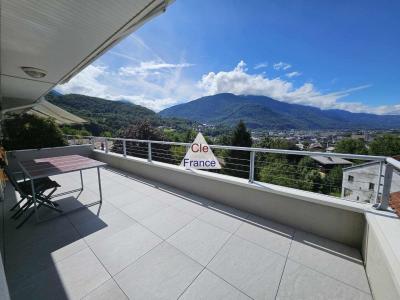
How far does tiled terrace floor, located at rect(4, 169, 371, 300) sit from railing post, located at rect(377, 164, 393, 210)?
58 cm

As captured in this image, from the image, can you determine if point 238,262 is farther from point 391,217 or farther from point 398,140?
point 398,140

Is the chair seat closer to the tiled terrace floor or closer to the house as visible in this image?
the tiled terrace floor

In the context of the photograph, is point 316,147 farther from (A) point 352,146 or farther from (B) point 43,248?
(B) point 43,248

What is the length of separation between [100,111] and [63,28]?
117 feet

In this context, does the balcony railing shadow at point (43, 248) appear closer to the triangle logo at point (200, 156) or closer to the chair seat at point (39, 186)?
the chair seat at point (39, 186)

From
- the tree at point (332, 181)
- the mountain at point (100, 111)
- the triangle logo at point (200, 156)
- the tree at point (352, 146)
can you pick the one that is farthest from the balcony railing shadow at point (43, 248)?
the tree at point (352, 146)

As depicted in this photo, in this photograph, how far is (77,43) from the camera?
2.62 meters

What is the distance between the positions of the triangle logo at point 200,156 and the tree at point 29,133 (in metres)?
6.10

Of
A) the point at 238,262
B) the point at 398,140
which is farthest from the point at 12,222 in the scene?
the point at 398,140

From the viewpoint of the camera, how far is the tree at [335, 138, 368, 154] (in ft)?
91.2

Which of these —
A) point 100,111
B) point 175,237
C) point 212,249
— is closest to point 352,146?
point 212,249

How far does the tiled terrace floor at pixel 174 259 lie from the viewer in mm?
1472

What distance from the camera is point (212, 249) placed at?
1964 mm

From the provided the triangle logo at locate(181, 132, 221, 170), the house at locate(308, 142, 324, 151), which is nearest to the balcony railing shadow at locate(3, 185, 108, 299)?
the triangle logo at locate(181, 132, 221, 170)
